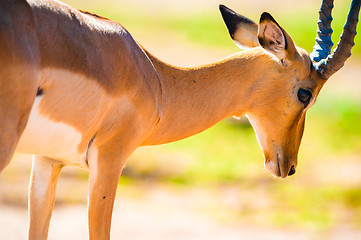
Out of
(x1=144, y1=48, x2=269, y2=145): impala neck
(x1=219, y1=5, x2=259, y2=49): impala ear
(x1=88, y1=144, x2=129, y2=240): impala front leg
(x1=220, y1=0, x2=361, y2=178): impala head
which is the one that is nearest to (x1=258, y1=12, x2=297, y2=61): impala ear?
(x1=220, y1=0, x2=361, y2=178): impala head

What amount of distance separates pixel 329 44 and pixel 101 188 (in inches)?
87.4

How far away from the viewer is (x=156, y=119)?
5035mm

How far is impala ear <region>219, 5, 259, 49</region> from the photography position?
5.73 m

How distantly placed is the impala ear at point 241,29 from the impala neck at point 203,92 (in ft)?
0.83

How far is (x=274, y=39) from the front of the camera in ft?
16.9

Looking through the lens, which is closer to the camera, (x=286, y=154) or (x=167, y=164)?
(x=286, y=154)

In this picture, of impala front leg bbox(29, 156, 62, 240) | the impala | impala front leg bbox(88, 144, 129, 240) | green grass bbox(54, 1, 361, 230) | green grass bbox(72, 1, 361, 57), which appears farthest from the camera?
green grass bbox(72, 1, 361, 57)

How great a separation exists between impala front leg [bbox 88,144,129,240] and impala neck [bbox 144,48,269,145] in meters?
0.56

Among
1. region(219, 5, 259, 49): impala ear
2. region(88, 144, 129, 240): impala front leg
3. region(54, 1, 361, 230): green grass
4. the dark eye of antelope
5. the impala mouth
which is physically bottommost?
region(54, 1, 361, 230): green grass

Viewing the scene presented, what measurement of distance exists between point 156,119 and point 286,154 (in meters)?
1.27

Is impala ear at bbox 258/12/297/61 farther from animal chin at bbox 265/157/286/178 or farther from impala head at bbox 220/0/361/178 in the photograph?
animal chin at bbox 265/157/286/178

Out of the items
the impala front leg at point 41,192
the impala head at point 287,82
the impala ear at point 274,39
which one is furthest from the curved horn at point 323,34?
the impala front leg at point 41,192

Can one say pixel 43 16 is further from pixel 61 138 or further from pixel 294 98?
pixel 294 98

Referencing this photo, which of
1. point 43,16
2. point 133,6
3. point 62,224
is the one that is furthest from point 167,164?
point 133,6
